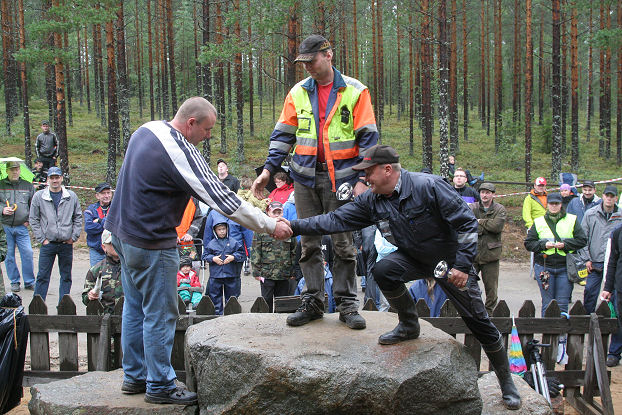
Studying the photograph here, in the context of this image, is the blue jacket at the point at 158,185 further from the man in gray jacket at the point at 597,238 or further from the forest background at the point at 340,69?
the forest background at the point at 340,69

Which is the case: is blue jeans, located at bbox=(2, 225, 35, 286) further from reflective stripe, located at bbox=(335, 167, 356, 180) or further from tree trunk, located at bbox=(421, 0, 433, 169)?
tree trunk, located at bbox=(421, 0, 433, 169)

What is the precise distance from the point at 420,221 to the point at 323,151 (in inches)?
42.3

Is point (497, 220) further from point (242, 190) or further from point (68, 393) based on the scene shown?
point (68, 393)

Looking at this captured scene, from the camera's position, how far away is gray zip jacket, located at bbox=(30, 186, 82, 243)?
31.9ft

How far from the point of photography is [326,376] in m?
4.24

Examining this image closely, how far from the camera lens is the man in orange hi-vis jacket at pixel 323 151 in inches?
195

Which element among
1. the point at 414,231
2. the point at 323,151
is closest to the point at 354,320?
the point at 414,231

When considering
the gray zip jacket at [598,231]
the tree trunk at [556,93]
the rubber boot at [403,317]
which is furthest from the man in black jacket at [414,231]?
the tree trunk at [556,93]

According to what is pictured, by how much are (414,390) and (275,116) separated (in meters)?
41.8

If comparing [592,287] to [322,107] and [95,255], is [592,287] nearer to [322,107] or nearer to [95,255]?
[322,107]

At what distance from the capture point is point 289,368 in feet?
13.8

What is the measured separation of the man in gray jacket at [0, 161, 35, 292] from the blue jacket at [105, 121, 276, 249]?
7295mm

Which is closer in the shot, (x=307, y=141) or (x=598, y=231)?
(x=307, y=141)

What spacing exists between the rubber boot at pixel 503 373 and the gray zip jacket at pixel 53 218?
292 inches
